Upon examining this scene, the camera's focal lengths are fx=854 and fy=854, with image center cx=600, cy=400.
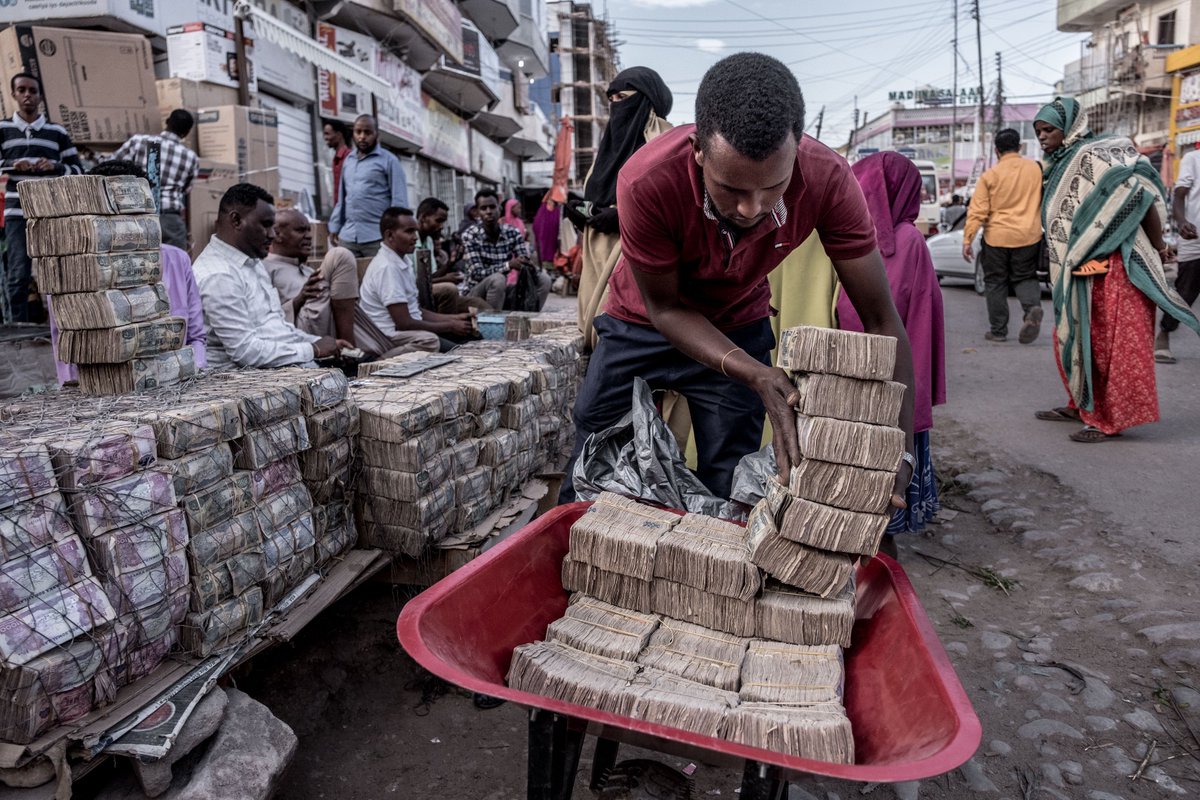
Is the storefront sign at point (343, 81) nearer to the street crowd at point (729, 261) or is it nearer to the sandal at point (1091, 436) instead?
the street crowd at point (729, 261)

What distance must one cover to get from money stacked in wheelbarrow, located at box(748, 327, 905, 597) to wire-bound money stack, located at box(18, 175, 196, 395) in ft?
7.15

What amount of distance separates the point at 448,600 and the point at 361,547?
1506mm

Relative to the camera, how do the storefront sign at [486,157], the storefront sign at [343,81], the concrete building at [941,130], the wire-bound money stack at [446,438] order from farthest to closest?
the concrete building at [941,130] → the storefront sign at [486,157] → the storefront sign at [343,81] → the wire-bound money stack at [446,438]

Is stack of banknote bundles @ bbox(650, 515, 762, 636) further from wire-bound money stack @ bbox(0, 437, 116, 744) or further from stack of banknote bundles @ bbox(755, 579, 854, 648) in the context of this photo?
wire-bound money stack @ bbox(0, 437, 116, 744)

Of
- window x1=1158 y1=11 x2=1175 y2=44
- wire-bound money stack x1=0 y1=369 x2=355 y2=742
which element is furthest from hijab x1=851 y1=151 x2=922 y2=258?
window x1=1158 y1=11 x2=1175 y2=44

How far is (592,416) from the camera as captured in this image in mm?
2691

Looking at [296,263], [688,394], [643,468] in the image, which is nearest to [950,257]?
[296,263]

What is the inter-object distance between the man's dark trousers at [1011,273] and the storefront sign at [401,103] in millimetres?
9513

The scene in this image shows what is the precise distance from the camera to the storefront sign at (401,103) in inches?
560

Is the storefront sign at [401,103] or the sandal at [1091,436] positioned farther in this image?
the storefront sign at [401,103]

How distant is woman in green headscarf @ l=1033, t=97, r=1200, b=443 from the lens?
5.08m

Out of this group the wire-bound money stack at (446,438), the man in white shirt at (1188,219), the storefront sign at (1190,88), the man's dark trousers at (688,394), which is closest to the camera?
the man's dark trousers at (688,394)

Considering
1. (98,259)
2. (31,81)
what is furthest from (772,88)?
(31,81)

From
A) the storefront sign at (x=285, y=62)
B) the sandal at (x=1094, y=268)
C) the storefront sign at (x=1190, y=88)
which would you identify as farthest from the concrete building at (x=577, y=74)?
the sandal at (x=1094, y=268)
